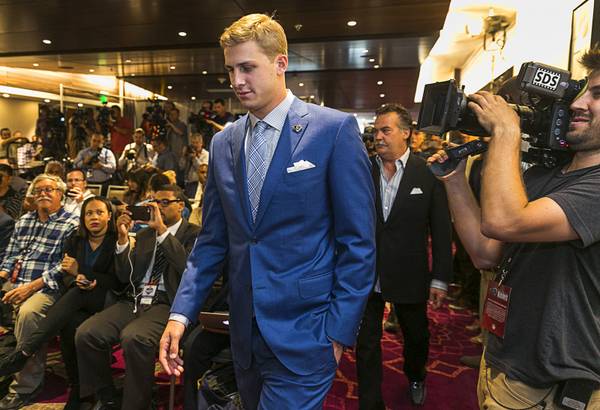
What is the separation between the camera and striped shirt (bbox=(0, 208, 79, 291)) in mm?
3158

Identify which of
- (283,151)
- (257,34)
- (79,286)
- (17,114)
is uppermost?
(17,114)

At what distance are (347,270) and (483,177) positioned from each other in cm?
45

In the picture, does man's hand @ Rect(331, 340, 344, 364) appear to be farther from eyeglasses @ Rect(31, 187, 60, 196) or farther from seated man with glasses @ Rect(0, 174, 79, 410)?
eyeglasses @ Rect(31, 187, 60, 196)

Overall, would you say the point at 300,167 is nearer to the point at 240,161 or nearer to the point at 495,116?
the point at 240,161

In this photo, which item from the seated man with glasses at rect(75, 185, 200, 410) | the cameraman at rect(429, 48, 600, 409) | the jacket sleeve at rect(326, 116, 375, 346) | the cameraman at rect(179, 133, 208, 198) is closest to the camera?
the cameraman at rect(429, 48, 600, 409)

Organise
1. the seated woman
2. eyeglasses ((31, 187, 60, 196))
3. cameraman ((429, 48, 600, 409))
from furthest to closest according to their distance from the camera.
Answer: eyeglasses ((31, 187, 60, 196)), the seated woman, cameraman ((429, 48, 600, 409))

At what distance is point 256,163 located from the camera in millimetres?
1410

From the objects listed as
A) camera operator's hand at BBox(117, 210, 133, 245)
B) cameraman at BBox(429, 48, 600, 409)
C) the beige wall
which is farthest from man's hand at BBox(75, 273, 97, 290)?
the beige wall

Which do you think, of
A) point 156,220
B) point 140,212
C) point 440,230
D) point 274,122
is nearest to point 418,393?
point 440,230

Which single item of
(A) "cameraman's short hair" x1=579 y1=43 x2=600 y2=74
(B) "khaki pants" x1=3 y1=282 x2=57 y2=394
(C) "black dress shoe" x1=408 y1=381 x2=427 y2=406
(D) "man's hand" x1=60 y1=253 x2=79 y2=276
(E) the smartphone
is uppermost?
(A) "cameraman's short hair" x1=579 y1=43 x2=600 y2=74

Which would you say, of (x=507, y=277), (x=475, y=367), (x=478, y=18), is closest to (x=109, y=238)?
(x=507, y=277)

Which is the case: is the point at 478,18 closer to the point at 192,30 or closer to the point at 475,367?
the point at 192,30

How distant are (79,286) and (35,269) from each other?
589 millimetres

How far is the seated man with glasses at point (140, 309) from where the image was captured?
2.42 metres
